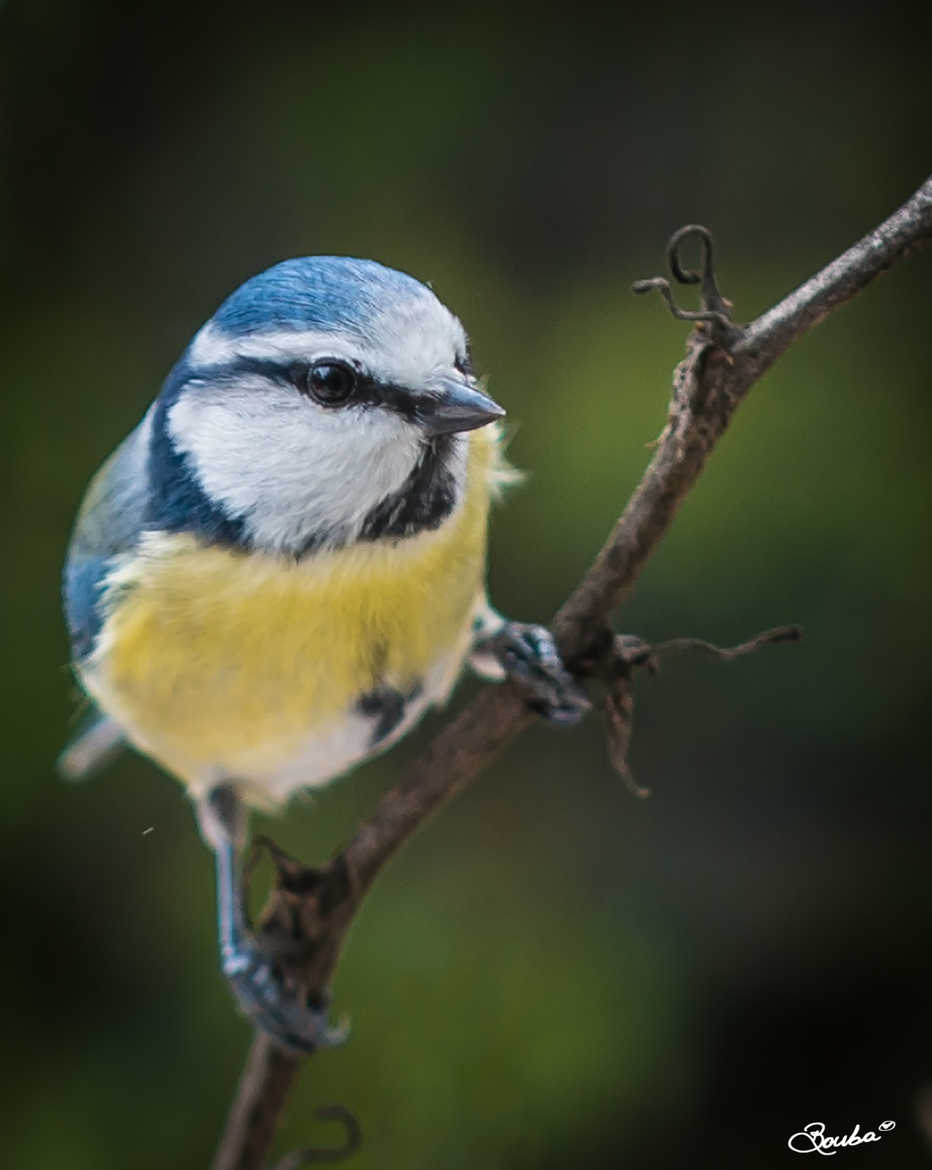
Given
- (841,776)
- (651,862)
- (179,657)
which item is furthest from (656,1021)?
(179,657)

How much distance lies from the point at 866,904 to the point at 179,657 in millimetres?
648

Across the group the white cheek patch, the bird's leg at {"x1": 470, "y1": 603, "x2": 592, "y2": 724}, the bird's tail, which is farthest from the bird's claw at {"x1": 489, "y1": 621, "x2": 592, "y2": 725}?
the bird's tail

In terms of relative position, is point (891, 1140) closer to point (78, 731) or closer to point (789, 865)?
point (789, 865)

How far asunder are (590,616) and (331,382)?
166mm

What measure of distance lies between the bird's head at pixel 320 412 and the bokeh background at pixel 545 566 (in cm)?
44

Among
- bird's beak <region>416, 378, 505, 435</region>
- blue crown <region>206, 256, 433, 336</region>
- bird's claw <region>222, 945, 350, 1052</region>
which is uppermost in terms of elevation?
blue crown <region>206, 256, 433, 336</region>

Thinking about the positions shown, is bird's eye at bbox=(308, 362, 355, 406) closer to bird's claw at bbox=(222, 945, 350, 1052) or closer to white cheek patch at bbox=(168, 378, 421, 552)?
white cheek patch at bbox=(168, 378, 421, 552)

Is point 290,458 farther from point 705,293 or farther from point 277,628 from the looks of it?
point 705,293

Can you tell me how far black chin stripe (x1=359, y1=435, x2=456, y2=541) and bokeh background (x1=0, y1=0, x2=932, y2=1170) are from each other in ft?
1.36

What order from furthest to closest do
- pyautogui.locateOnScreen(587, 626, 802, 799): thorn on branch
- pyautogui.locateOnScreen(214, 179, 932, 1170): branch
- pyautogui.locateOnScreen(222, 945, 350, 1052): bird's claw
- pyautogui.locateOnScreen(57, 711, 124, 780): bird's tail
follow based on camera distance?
pyautogui.locateOnScreen(57, 711, 124, 780): bird's tail, pyautogui.locateOnScreen(222, 945, 350, 1052): bird's claw, pyautogui.locateOnScreen(587, 626, 802, 799): thorn on branch, pyautogui.locateOnScreen(214, 179, 932, 1170): branch

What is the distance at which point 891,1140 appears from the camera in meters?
0.87

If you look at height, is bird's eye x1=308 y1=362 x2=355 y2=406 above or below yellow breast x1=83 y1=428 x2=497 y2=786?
above

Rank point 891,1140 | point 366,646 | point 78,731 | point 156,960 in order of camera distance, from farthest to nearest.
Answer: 1. point 156,960
2. point 78,731
3. point 891,1140
4. point 366,646

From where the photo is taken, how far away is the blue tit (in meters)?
0.61
